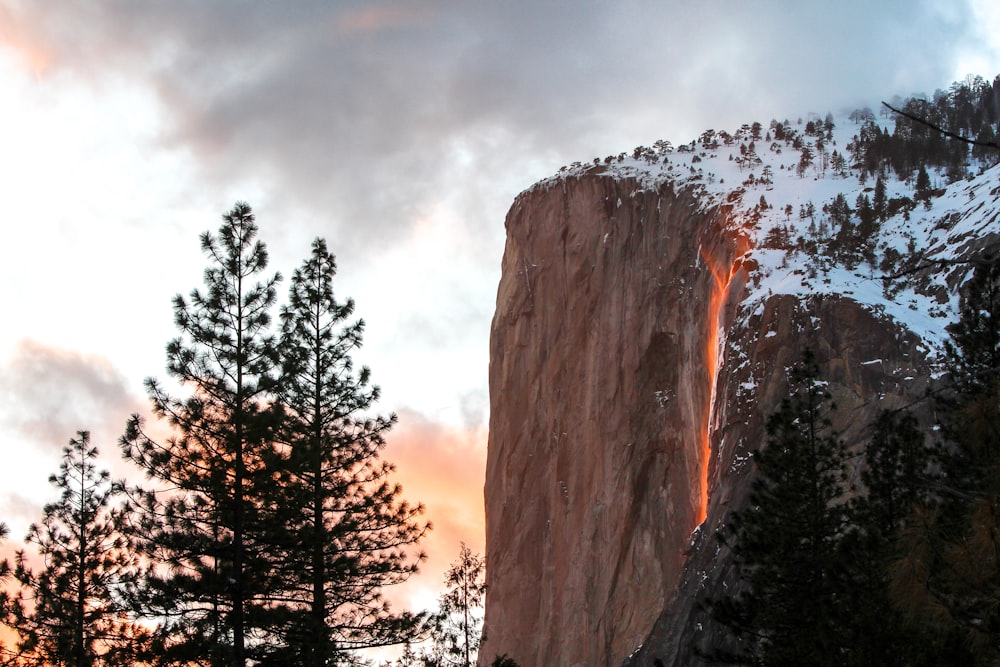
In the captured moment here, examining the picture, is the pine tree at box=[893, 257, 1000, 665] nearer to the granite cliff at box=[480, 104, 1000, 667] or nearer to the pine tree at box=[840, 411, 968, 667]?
the pine tree at box=[840, 411, 968, 667]

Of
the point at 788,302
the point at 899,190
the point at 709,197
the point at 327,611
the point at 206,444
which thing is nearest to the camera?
the point at 206,444

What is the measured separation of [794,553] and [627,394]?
32230mm

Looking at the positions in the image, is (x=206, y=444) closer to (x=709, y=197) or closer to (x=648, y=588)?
(x=648, y=588)

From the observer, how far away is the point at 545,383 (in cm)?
5712

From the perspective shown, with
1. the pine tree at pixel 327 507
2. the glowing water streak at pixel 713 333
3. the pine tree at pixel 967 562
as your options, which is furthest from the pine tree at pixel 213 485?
the glowing water streak at pixel 713 333

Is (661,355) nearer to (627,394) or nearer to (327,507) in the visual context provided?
(627,394)

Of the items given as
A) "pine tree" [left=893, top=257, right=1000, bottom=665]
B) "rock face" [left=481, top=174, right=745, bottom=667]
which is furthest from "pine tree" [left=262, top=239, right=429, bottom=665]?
"rock face" [left=481, top=174, right=745, bottom=667]

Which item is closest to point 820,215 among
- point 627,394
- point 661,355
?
point 661,355

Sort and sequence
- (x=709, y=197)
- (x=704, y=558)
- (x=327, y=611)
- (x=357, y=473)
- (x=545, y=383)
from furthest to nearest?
(x=545, y=383) < (x=709, y=197) < (x=704, y=558) < (x=357, y=473) < (x=327, y=611)

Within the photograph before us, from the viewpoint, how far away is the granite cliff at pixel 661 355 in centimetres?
3191

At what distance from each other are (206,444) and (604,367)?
3691 centimetres

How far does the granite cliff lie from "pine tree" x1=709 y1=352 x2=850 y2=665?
8.03 meters

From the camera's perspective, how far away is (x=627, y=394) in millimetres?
50469

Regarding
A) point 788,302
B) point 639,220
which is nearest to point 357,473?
point 788,302
